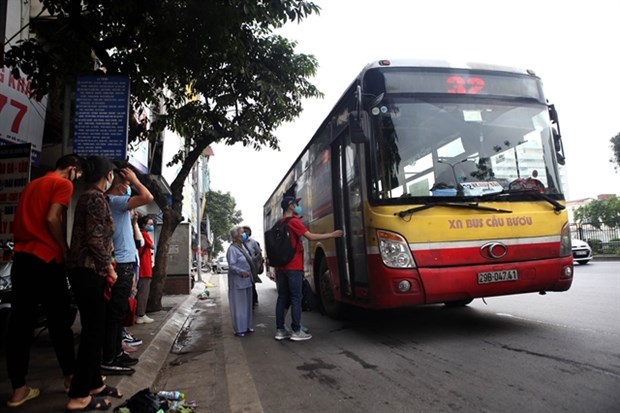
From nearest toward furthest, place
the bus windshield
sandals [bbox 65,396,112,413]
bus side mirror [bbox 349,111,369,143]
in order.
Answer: sandals [bbox 65,396,112,413] → bus side mirror [bbox 349,111,369,143] → the bus windshield

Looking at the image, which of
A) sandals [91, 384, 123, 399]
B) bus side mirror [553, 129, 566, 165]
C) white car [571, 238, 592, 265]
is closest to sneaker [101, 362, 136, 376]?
sandals [91, 384, 123, 399]

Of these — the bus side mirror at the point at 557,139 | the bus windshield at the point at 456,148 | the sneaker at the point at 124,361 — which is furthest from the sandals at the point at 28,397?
the bus side mirror at the point at 557,139

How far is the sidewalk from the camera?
313 centimetres

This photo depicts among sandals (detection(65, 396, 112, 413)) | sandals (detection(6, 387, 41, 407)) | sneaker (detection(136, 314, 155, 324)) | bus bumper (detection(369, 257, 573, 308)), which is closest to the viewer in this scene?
sandals (detection(65, 396, 112, 413))

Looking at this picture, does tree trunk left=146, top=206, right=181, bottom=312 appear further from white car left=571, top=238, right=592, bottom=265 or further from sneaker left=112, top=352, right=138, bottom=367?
white car left=571, top=238, right=592, bottom=265

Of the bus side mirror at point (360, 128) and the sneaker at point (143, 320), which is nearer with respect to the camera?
the bus side mirror at point (360, 128)

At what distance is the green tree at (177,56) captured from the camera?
538cm

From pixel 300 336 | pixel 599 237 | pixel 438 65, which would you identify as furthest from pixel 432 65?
pixel 599 237

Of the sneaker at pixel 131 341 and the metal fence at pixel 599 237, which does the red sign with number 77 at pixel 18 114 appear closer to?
the sneaker at pixel 131 341

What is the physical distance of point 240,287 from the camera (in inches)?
248

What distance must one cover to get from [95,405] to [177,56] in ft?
15.2

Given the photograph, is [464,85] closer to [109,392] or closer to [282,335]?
[282,335]

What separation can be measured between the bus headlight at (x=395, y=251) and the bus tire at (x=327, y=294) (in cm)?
219

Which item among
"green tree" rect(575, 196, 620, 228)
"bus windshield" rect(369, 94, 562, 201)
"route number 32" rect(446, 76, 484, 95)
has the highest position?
"green tree" rect(575, 196, 620, 228)
